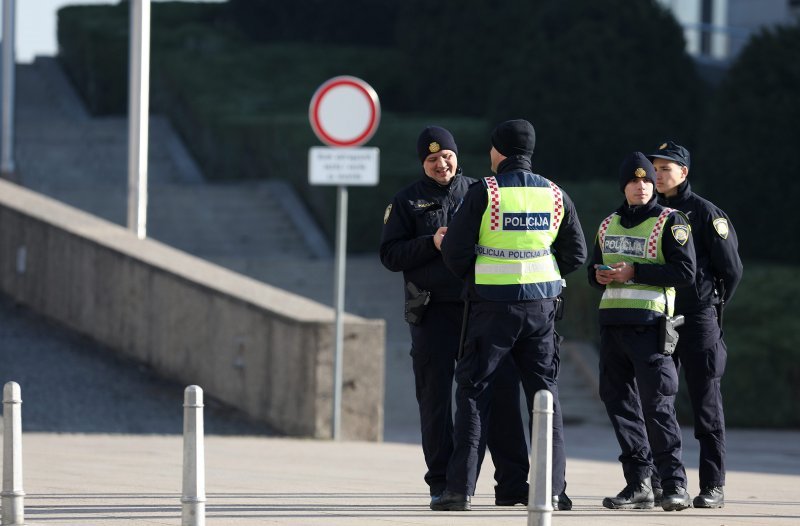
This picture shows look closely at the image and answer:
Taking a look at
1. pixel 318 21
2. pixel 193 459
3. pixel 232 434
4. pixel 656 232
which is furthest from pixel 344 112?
pixel 318 21

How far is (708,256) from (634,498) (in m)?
1.32

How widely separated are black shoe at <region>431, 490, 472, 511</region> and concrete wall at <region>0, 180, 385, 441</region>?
4967 mm

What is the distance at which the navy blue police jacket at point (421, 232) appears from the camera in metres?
8.59

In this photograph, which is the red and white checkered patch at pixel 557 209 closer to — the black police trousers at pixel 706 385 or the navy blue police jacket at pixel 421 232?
the navy blue police jacket at pixel 421 232

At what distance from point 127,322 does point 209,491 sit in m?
5.72

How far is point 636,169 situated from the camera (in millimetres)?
8492

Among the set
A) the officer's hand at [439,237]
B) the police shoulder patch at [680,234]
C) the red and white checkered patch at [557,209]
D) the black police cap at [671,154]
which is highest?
the black police cap at [671,154]

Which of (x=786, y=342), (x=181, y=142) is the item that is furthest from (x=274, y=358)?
(x=181, y=142)

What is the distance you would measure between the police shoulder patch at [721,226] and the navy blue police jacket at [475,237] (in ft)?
2.69

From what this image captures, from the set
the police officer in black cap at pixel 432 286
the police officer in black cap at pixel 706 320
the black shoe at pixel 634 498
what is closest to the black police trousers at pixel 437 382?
the police officer in black cap at pixel 432 286

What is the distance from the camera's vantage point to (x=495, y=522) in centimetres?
772

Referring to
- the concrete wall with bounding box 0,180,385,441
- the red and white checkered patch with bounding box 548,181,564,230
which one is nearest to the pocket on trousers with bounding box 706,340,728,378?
the red and white checkered patch with bounding box 548,181,564,230

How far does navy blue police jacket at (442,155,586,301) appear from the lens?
812cm

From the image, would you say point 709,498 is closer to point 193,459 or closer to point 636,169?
point 636,169
